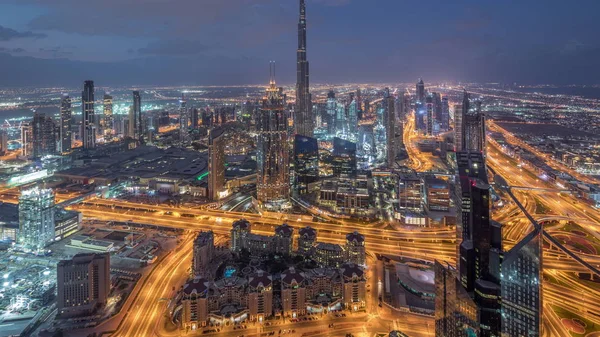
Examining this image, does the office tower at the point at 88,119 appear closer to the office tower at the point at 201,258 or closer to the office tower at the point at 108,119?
the office tower at the point at 108,119

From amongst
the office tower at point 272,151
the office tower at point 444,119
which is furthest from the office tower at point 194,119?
the office tower at point 444,119

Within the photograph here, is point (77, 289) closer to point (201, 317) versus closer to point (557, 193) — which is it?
point (201, 317)

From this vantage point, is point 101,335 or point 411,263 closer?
point 101,335

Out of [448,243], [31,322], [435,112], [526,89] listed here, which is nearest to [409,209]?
[448,243]

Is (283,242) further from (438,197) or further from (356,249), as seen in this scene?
(438,197)

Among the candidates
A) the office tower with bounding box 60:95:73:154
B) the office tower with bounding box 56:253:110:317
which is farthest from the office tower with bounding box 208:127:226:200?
the office tower with bounding box 60:95:73:154
